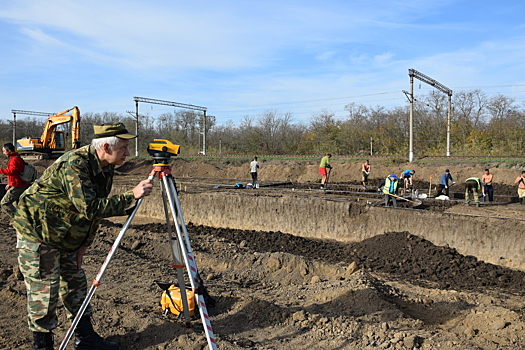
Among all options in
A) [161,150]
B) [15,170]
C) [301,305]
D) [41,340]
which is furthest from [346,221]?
[41,340]

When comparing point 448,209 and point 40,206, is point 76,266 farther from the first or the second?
point 448,209

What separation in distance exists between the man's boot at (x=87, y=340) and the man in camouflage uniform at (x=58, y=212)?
0.23 metres

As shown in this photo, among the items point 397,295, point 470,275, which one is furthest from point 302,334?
point 470,275

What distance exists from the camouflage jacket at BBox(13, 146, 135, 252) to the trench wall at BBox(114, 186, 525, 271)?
8.91 m

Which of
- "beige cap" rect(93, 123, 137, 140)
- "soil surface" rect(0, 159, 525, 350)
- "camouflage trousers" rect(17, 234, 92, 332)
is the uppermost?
"beige cap" rect(93, 123, 137, 140)

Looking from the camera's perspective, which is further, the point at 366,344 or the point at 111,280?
the point at 111,280

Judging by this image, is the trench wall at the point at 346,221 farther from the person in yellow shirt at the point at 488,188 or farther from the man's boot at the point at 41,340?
the man's boot at the point at 41,340

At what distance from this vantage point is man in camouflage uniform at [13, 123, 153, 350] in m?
2.91

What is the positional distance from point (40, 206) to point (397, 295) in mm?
4609

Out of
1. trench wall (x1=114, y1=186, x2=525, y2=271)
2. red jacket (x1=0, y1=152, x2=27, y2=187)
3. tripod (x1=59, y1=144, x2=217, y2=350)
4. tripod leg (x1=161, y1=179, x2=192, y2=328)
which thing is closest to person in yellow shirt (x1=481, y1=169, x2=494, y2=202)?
trench wall (x1=114, y1=186, x2=525, y2=271)

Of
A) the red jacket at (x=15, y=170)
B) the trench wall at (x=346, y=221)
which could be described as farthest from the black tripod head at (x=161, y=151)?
the trench wall at (x=346, y=221)

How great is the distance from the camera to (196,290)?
3.05m

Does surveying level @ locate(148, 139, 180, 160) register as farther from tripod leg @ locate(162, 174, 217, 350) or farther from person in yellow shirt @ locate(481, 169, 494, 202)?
Answer: person in yellow shirt @ locate(481, 169, 494, 202)

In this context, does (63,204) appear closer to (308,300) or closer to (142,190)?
(142,190)
